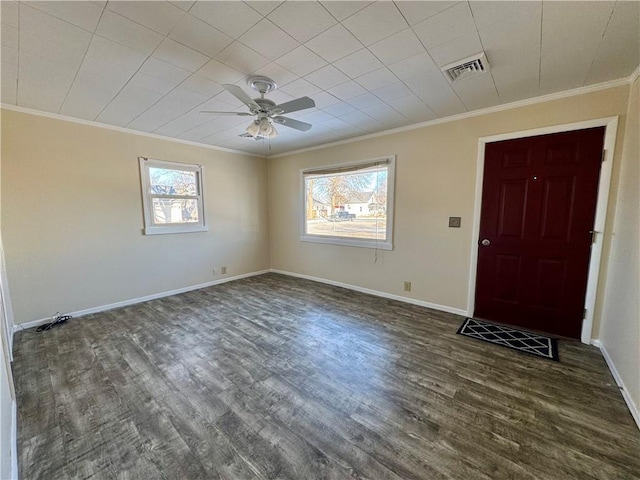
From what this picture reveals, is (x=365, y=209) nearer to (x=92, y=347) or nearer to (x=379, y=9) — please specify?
(x=379, y=9)

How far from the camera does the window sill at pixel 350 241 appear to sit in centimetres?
405

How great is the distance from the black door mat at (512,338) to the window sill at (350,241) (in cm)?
150

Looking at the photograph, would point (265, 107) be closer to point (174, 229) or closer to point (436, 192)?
point (436, 192)

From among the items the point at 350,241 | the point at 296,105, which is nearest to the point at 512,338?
the point at 350,241

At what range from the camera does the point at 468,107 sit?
2969 millimetres

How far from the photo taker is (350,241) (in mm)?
4457

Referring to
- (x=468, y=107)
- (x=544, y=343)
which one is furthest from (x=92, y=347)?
(x=468, y=107)

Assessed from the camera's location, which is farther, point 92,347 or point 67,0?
point 92,347

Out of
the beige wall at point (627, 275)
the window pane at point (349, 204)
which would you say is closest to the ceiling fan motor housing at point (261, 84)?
the window pane at point (349, 204)

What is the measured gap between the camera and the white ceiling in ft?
4.99

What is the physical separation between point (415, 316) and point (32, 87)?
4.73 metres

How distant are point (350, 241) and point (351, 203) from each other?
2.19 feet

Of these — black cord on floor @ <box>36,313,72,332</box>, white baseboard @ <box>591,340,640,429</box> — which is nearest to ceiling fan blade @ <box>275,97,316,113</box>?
white baseboard @ <box>591,340,640,429</box>

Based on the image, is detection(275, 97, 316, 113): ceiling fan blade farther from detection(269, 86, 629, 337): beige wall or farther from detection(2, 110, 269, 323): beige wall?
detection(2, 110, 269, 323): beige wall
